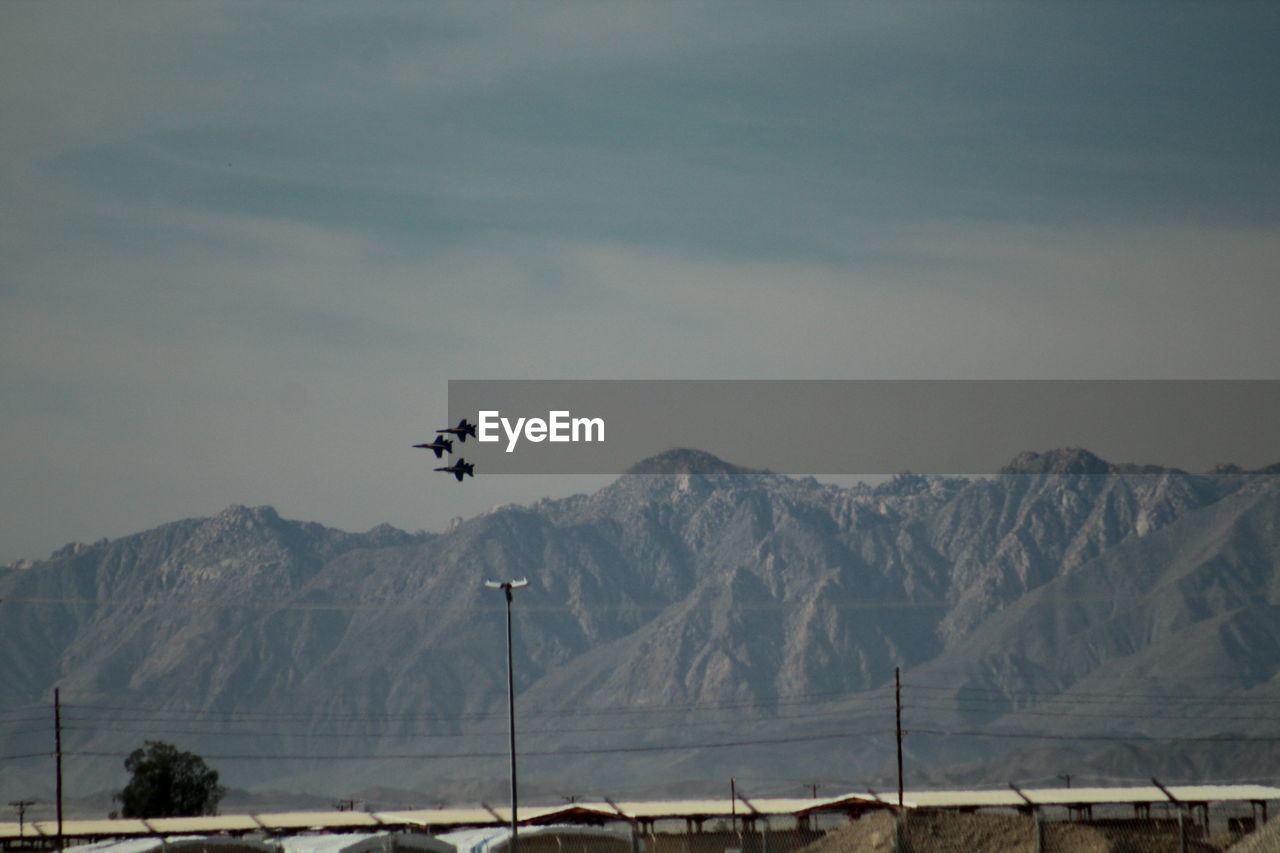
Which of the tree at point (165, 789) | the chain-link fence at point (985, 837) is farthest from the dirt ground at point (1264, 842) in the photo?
the tree at point (165, 789)

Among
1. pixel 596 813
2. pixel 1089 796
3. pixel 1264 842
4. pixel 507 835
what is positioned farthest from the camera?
pixel 1089 796

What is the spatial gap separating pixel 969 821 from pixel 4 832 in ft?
275

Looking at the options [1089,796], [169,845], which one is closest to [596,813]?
[1089,796]

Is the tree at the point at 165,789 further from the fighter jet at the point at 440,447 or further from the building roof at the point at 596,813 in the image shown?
the fighter jet at the point at 440,447

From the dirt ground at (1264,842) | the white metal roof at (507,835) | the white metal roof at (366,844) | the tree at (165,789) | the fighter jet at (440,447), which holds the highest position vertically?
the fighter jet at (440,447)

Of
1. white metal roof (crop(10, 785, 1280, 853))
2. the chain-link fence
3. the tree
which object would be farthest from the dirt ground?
the tree

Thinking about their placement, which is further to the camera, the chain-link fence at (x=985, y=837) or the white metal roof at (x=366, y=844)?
the white metal roof at (x=366, y=844)

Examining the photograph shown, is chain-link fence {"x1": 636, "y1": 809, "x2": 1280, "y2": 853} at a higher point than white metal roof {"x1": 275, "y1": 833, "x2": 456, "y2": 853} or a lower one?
higher

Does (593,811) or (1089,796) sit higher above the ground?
(593,811)

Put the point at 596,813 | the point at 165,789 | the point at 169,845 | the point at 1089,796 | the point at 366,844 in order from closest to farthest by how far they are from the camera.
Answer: the point at 169,845 < the point at 366,844 < the point at 596,813 < the point at 1089,796 < the point at 165,789

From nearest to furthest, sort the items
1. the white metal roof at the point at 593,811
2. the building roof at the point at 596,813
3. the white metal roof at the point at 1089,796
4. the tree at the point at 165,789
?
1. the building roof at the point at 596,813
2. the white metal roof at the point at 593,811
3. the white metal roof at the point at 1089,796
4. the tree at the point at 165,789

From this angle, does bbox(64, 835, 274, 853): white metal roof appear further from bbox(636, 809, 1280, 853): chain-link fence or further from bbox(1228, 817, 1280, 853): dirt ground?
bbox(1228, 817, 1280, 853): dirt ground

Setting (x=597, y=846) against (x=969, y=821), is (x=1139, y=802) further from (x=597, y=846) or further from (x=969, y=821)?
(x=969, y=821)

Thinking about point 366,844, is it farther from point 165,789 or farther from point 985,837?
point 165,789
